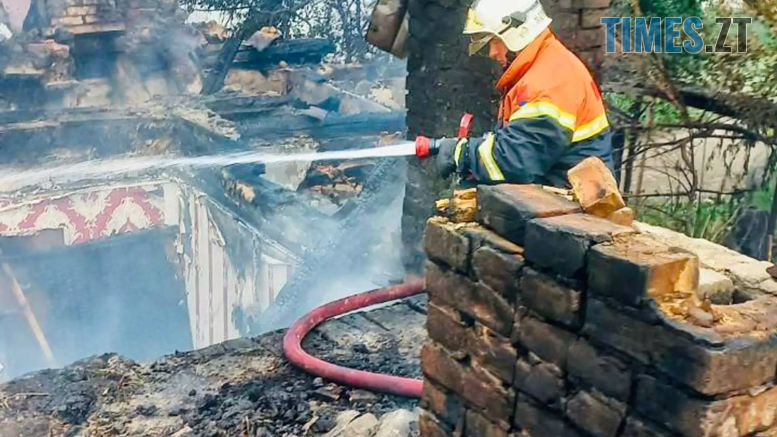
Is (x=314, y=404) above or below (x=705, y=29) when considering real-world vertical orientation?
below

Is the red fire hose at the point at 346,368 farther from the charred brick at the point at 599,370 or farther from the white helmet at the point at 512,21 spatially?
the charred brick at the point at 599,370

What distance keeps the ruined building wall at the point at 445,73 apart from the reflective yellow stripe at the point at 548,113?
6.14ft

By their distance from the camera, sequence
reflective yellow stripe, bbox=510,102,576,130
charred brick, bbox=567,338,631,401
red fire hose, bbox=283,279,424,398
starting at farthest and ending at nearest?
red fire hose, bbox=283,279,424,398 < reflective yellow stripe, bbox=510,102,576,130 < charred brick, bbox=567,338,631,401

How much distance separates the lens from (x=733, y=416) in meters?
1.98

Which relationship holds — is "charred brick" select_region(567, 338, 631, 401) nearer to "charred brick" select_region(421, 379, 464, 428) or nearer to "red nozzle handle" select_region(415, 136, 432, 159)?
"charred brick" select_region(421, 379, 464, 428)

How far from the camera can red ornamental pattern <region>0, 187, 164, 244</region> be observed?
14.8 m

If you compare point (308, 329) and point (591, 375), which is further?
point (308, 329)

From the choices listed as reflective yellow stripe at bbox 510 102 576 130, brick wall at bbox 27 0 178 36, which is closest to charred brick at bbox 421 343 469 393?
reflective yellow stripe at bbox 510 102 576 130

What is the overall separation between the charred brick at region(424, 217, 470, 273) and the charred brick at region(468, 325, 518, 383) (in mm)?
241

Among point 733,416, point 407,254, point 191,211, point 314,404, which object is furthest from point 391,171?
point 733,416

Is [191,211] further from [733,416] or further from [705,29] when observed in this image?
[733,416]

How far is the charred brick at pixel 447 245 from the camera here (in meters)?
2.79

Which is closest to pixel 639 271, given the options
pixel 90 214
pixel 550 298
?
pixel 550 298

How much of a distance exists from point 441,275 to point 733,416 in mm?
1205
